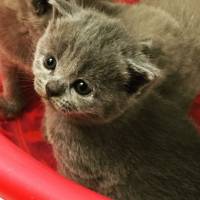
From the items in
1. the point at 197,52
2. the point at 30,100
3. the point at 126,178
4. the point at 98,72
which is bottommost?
the point at 30,100

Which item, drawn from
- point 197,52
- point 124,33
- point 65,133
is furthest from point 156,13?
point 65,133

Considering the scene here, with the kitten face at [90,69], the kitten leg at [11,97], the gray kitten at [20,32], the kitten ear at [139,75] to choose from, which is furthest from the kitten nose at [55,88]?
the kitten leg at [11,97]

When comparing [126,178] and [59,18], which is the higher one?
[59,18]

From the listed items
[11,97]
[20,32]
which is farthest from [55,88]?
[11,97]

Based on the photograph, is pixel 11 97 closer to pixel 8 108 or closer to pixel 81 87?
pixel 8 108

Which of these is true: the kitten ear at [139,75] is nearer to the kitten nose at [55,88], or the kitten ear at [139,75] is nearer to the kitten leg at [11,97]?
the kitten nose at [55,88]

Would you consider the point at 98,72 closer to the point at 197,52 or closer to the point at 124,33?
the point at 124,33

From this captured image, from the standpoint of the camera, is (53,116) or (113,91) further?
(53,116)
